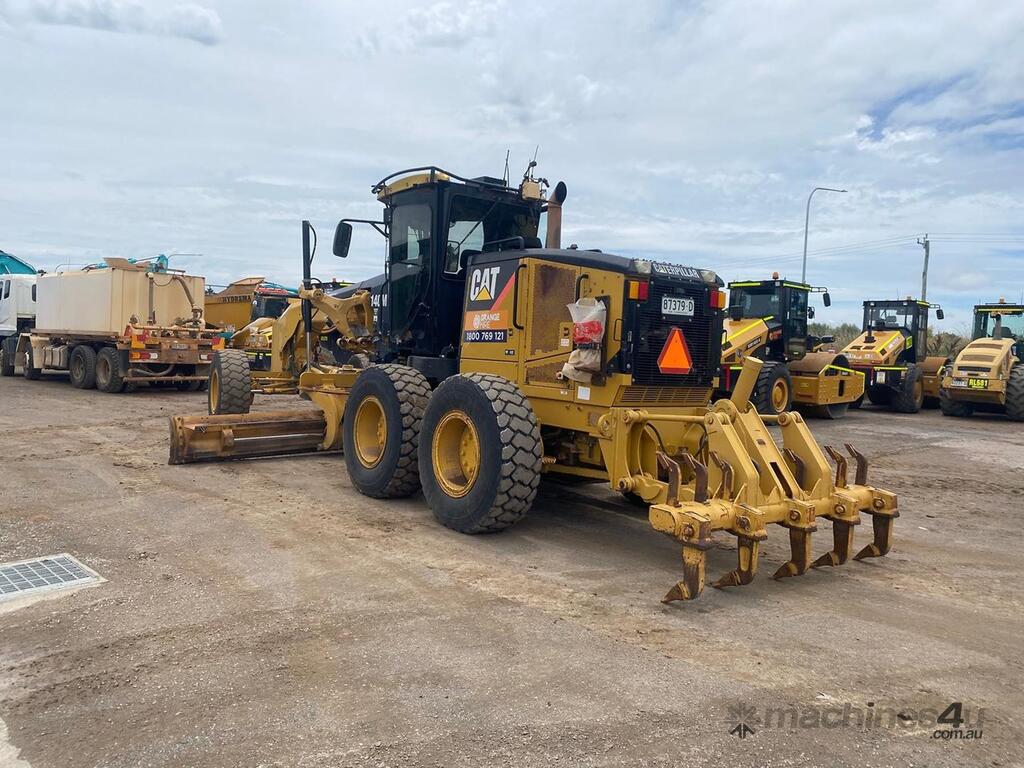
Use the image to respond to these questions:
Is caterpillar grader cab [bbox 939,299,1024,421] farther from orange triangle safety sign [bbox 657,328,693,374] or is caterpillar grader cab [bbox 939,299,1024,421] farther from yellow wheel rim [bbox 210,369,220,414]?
yellow wheel rim [bbox 210,369,220,414]

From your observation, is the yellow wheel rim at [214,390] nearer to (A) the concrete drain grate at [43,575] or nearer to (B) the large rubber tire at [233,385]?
(B) the large rubber tire at [233,385]

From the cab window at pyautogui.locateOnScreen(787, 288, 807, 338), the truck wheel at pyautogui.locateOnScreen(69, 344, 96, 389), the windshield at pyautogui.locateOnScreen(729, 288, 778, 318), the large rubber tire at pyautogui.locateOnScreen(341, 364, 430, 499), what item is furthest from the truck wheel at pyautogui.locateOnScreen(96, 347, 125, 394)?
the cab window at pyautogui.locateOnScreen(787, 288, 807, 338)

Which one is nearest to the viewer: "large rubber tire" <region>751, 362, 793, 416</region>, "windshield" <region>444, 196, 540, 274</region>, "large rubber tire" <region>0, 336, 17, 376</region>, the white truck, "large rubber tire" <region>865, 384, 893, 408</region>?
"windshield" <region>444, 196, 540, 274</region>

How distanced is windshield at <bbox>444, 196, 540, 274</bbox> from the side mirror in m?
1.16

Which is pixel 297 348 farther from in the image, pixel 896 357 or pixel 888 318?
pixel 888 318

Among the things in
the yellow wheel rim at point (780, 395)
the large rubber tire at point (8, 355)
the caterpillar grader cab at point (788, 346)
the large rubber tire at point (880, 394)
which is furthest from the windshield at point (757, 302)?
the large rubber tire at point (8, 355)

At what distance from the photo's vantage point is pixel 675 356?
616cm

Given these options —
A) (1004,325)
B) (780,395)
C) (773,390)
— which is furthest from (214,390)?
(1004,325)

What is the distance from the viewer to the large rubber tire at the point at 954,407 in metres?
17.7

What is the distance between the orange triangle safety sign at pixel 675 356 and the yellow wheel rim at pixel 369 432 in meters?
2.74

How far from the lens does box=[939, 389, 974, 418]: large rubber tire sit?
697 inches

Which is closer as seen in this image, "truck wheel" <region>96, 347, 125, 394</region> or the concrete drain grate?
the concrete drain grate

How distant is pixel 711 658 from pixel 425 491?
10.0 feet

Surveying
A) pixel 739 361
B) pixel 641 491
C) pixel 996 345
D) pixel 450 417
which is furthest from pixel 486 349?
pixel 996 345
